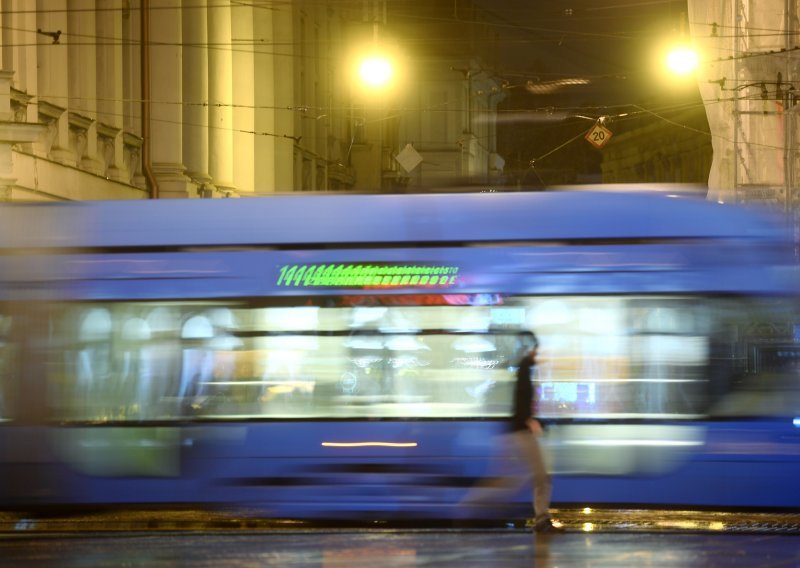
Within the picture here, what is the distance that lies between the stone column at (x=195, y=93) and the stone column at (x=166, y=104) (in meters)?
1.60

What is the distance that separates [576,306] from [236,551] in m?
3.59

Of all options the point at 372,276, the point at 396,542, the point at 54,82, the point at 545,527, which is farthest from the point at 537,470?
the point at 54,82

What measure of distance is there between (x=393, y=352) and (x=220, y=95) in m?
30.8

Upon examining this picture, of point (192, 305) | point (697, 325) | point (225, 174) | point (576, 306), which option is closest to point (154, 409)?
point (192, 305)

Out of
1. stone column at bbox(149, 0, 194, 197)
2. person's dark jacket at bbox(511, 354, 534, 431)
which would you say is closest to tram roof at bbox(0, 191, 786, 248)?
person's dark jacket at bbox(511, 354, 534, 431)

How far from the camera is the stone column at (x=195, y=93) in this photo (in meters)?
39.3

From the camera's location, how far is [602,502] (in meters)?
12.8

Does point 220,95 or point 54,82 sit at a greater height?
point 220,95

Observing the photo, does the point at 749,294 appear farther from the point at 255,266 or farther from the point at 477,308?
the point at 255,266

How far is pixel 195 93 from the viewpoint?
39.8m

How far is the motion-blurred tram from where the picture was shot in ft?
41.7

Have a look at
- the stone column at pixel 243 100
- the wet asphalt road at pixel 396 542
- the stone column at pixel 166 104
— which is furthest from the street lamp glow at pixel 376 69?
the wet asphalt road at pixel 396 542

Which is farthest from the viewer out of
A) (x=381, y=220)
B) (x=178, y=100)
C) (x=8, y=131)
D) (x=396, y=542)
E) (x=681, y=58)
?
(x=178, y=100)

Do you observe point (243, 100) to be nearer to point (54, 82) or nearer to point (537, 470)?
point (54, 82)
